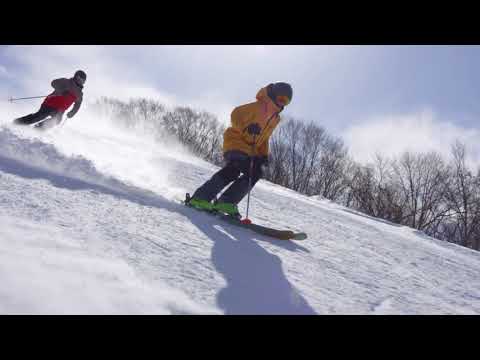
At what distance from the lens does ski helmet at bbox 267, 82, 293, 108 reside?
4.05 metres

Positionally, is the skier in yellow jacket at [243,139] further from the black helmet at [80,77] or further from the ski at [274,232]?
the black helmet at [80,77]

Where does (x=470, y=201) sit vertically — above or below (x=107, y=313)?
above

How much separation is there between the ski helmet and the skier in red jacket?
4.93 metres

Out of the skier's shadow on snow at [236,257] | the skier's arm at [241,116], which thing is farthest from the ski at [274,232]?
the skier's arm at [241,116]

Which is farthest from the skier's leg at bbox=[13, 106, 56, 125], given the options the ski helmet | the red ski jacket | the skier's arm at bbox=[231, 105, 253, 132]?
the ski helmet

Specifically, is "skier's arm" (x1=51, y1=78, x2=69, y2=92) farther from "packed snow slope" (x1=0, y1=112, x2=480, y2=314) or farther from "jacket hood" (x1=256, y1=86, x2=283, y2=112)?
"jacket hood" (x1=256, y1=86, x2=283, y2=112)

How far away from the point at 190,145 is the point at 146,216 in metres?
44.6

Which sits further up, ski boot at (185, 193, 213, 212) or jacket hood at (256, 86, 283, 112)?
jacket hood at (256, 86, 283, 112)

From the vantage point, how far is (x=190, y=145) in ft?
153

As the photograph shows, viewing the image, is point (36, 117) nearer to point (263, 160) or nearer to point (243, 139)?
point (243, 139)
